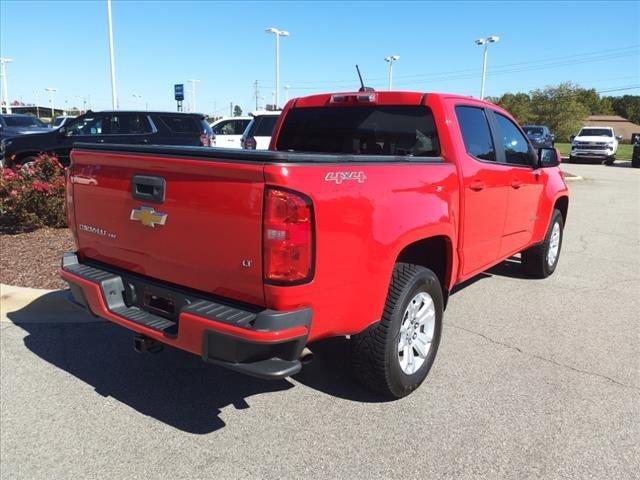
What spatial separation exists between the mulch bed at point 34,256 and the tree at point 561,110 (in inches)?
2589

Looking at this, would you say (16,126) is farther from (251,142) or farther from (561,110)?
(561,110)

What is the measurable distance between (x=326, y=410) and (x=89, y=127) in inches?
437

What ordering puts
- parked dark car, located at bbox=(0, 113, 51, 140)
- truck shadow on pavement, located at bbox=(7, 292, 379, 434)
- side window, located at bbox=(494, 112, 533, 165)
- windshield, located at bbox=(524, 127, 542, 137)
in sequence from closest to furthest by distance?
1. truck shadow on pavement, located at bbox=(7, 292, 379, 434)
2. side window, located at bbox=(494, 112, 533, 165)
3. parked dark car, located at bbox=(0, 113, 51, 140)
4. windshield, located at bbox=(524, 127, 542, 137)

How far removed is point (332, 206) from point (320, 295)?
0.44 m

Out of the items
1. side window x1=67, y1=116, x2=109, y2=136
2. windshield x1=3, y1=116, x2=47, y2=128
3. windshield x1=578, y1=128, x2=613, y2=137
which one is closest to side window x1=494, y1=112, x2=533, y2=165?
side window x1=67, y1=116, x2=109, y2=136

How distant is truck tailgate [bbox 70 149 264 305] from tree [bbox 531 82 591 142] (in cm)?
6810

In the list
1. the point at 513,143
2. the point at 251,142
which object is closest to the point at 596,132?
the point at 251,142

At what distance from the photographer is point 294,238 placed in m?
2.51

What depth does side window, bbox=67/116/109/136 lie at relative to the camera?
40.4 feet

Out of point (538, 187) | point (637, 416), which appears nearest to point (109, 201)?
point (637, 416)

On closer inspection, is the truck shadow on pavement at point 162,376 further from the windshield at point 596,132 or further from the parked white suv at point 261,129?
the windshield at point 596,132

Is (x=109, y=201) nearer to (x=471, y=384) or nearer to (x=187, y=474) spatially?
(x=187, y=474)

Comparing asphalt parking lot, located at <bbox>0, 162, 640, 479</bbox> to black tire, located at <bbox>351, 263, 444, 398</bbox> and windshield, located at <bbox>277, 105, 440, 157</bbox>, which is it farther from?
windshield, located at <bbox>277, 105, 440, 157</bbox>

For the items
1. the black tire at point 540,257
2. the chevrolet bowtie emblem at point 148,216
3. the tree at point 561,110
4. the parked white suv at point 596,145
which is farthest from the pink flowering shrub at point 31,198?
the tree at point 561,110
